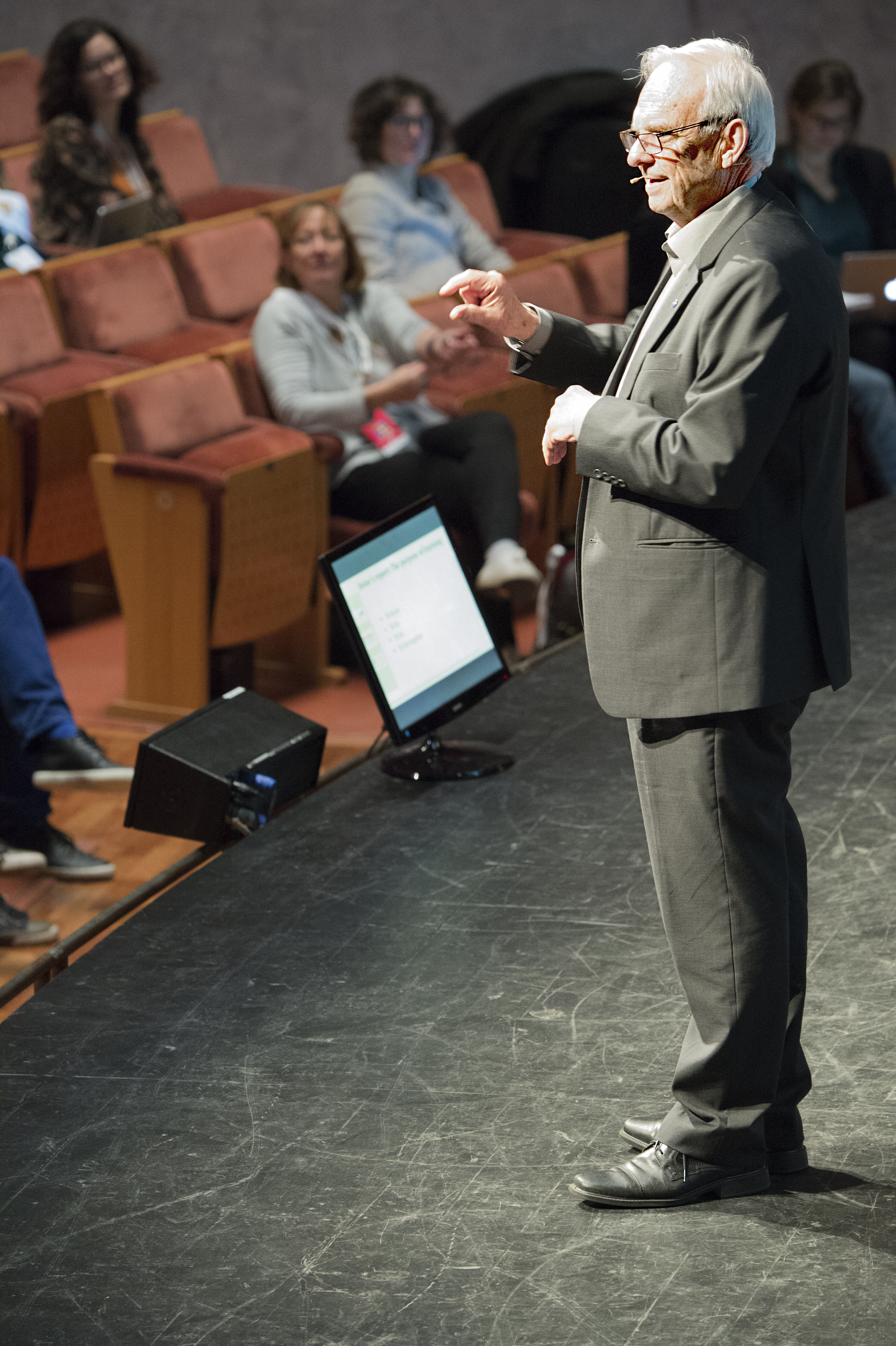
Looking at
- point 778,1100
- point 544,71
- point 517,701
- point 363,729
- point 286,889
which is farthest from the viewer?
point 544,71

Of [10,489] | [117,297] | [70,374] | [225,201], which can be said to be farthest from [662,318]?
[225,201]

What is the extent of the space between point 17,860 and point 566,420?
3.59 ft

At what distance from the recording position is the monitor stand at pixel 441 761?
1.47 metres

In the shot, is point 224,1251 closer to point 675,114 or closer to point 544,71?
point 675,114

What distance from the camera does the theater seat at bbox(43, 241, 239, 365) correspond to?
2609 millimetres

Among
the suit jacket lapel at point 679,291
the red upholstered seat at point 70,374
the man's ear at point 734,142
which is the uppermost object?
the man's ear at point 734,142

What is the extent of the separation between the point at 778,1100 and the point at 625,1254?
128 millimetres

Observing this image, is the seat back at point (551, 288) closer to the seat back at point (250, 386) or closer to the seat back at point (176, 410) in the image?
the seat back at point (250, 386)

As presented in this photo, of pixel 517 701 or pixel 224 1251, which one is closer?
pixel 224 1251

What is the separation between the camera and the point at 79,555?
7.94 feet

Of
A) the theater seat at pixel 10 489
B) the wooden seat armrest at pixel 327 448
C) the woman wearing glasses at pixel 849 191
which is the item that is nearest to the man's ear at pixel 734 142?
the wooden seat armrest at pixel 327 448

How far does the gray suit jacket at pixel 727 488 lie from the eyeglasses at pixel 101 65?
2269mm

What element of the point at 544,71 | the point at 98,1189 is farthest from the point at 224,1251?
the point at 544,71

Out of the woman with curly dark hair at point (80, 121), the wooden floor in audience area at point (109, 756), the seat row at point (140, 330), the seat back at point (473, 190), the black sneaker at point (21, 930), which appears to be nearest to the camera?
the black sneaker at point (21, 930)
